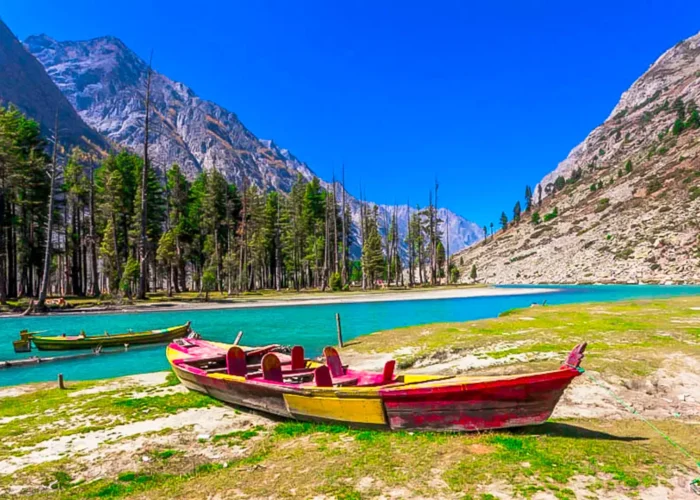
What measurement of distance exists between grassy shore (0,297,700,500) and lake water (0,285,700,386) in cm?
496

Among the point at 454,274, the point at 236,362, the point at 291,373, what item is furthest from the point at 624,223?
the point at 236,362

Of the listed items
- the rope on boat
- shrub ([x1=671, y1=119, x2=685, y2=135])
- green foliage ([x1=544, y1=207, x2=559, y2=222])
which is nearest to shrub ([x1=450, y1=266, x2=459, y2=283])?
green foliage ([x1=544, y1=207, x2=559, y2=222])

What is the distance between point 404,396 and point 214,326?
25.1 m

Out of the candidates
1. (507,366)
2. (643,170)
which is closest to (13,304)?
(507,366)

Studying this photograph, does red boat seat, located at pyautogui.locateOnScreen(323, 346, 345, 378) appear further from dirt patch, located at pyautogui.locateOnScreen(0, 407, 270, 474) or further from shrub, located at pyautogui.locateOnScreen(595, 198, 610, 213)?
shrub, located at pyautogui.locateOnScreen(595, 198, 610, 213)

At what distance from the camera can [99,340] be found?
71.5 feet

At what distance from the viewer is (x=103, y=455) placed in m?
7.67

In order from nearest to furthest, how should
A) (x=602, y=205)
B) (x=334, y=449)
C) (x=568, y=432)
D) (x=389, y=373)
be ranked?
(x=334, y=449)
(x=568, y=432)
(x=389, y=373)
(x=602, y=205)

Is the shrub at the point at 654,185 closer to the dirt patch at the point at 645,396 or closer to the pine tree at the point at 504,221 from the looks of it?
the pine tree at the point at 504,221

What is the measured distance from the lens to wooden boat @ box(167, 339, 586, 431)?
23.1 feet

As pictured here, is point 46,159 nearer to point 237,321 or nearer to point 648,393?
point 237,321

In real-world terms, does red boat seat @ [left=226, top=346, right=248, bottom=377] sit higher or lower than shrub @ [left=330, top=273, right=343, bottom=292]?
lower

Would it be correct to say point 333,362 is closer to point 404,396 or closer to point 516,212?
point 404,396

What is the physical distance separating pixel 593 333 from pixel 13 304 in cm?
4325
